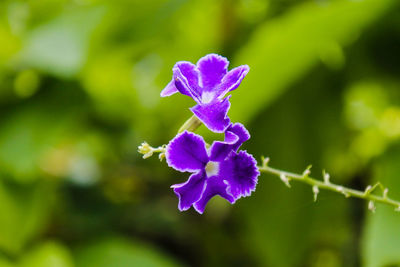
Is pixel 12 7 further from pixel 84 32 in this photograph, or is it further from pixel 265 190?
pixel 265 190

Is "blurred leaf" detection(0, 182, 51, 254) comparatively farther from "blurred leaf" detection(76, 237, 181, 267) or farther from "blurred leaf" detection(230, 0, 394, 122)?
"blurred leaf" detection(230, 0, 394, 122)

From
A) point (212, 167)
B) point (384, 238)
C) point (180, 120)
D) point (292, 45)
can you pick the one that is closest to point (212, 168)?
point (212, 167)

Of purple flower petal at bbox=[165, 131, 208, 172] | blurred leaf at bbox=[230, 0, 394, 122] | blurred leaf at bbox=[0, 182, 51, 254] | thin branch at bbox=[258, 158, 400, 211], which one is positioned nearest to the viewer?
purple flower petal at bbox=[165, 131, 208, 172]

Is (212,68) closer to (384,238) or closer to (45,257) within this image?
(384,238)

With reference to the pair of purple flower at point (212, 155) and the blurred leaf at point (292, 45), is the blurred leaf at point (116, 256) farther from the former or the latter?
the pair of purple flower at point (212, 155)

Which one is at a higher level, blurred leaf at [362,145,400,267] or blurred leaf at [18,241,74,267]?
blurred leaf at [362,145,400,267]

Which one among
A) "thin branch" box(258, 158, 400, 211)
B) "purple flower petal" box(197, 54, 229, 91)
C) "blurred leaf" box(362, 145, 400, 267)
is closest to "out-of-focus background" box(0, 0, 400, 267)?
"blurred leaf" box(362, 145, 400, 267)

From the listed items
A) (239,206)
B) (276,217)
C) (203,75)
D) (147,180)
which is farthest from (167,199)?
(203,75)

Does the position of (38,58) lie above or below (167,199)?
below
